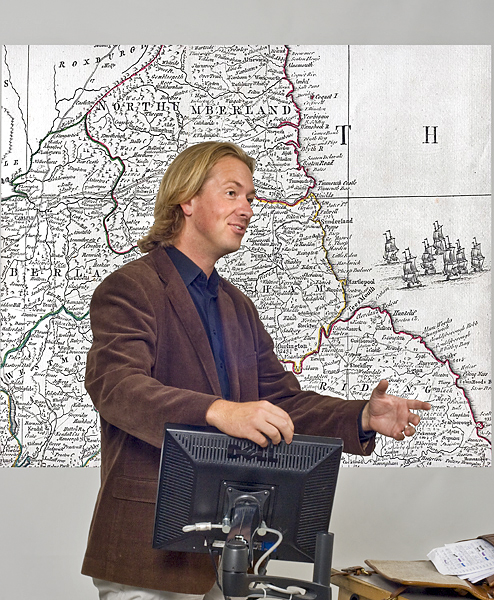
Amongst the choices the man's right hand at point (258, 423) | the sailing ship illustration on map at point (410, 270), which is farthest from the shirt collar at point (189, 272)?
the sailing ship illustration on map at point (410, 270)

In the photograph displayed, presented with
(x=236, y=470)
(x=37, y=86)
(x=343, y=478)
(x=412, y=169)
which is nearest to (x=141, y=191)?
(x=37, y=86)

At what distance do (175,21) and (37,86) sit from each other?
0.56 meters

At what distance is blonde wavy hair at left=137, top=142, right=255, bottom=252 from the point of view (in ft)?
6.90

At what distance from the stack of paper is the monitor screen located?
0.78 meters

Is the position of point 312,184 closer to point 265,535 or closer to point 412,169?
point 412,169

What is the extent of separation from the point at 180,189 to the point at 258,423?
1132 mm

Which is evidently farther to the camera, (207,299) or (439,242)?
(439,242)

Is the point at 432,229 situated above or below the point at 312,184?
below

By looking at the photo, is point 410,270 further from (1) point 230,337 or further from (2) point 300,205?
(1) point 230,337

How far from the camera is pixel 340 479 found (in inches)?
99.7

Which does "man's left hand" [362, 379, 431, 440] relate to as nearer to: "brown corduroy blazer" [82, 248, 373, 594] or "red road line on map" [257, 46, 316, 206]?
"brown corduroy blazer" [82, 248, 373, 594]

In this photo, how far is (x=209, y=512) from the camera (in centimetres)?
125

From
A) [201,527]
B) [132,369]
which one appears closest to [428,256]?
[132,369]

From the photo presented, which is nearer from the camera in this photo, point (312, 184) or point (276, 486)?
point (276, 486)
